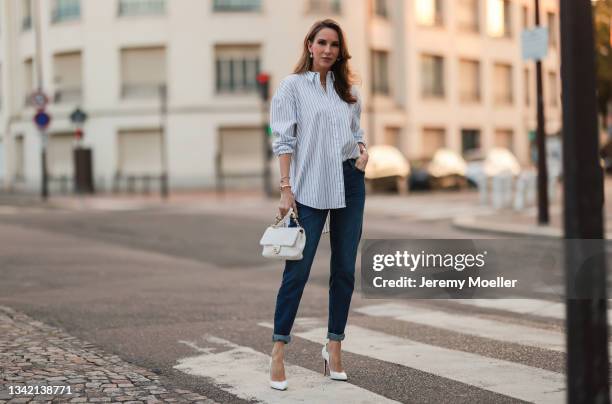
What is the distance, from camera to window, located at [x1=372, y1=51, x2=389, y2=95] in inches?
1676

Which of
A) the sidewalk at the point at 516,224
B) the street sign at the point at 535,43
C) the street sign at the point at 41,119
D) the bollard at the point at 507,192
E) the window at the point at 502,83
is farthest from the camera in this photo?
the window at the point at 502,83

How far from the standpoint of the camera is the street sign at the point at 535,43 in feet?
50.2

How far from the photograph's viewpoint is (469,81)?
4750 centimetres

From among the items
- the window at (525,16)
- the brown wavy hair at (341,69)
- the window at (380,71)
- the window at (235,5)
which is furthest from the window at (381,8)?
the brown wavy hair at (341,69)

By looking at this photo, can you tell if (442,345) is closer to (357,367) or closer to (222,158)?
(357,367)

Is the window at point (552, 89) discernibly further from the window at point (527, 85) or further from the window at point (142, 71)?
the window at point (142, 71)

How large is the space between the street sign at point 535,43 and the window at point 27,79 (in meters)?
31.5

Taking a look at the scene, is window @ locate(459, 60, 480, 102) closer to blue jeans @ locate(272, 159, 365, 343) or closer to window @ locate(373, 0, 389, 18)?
window @ locate(373, 0, 389, 18)

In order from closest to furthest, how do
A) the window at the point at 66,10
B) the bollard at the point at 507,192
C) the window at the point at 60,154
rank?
the bollard at the point at 507,192, the window at the point at 66,10, the window at the point at 60,154

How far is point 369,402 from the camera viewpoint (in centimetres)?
452

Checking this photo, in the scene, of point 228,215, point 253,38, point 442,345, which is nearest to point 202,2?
point 253,38

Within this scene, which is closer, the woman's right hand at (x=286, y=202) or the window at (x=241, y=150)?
the woman's right hand at (x=286, y=202)

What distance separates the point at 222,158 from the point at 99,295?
30557mm

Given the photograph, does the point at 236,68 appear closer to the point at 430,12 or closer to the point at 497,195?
the point at 430,12
